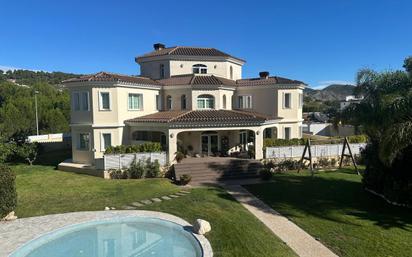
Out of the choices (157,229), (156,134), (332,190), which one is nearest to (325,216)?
(332,190)

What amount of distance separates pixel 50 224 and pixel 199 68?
26917 millimetres

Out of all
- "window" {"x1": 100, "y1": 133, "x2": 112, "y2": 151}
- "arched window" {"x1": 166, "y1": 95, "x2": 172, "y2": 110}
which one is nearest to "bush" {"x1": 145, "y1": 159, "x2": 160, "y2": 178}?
"window" {"x1": 100, "y1": 133, "x2": 112, "y2": 151}

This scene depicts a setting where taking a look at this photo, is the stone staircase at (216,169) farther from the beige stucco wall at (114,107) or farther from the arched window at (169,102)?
the arched window at (169,102)

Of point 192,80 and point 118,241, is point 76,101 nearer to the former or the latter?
point 192,80

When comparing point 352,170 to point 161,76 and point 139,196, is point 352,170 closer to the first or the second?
point 139,196

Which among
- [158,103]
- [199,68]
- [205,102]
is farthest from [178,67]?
[205,102]

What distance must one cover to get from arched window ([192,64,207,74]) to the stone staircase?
14.1m

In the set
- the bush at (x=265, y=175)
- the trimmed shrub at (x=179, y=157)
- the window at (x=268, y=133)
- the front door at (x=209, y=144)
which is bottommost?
the bush at (x=265, y=175)

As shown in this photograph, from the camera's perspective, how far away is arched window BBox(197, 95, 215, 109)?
3372 cm

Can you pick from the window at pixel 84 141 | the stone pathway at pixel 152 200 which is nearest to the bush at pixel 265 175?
the stone pathway at pixel 152 200

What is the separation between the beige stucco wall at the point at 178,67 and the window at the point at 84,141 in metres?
12.2

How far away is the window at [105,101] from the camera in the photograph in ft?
96.8

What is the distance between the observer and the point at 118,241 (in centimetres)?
1420

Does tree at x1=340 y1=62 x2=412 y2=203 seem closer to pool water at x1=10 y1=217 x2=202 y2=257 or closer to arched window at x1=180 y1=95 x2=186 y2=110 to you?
pool water at x1=10 y1=217 x2=202 y2=257
